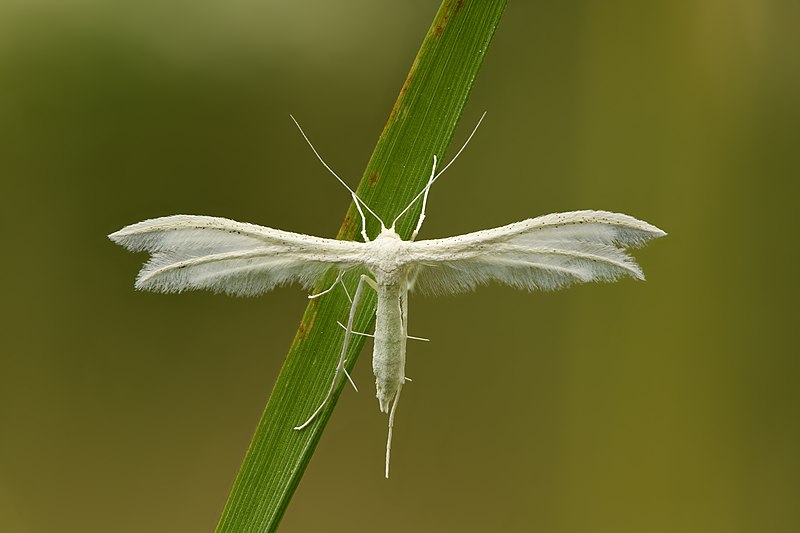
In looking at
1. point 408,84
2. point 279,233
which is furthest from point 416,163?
point 279,233

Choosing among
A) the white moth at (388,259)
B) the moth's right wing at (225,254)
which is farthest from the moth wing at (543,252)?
the moth's right wing at (225,254)

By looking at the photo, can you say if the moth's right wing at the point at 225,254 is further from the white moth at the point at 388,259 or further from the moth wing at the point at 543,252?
the moth wing at the point at 543,252

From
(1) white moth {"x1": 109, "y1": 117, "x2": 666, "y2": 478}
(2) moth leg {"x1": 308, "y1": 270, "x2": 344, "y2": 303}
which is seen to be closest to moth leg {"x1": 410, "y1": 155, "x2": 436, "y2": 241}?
(1) white moth {"x1": 109, "y1": 117, "x2": 666, "y2": 478}

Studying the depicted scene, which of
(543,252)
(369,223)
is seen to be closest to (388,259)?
(369,223)

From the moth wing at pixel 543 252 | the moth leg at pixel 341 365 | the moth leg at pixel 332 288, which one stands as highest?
the moth wing at pixel 543 252

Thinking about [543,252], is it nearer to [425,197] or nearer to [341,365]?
[425,197]

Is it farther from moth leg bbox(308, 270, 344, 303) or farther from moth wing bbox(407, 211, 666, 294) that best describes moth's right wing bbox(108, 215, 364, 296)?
moth wing bbox(407, 211, 666, 294)
